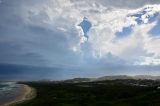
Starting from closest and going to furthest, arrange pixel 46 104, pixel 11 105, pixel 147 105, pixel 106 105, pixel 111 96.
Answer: pixel 147 105, pixel 106 105, pixel 46 104, pixel 11 105, pixel 111 96

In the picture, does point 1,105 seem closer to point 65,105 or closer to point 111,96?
point 65,105

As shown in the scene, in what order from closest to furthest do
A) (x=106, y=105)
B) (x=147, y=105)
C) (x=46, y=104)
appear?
(x=147, y=105), (x=106, y=105), (x=46, y=104)

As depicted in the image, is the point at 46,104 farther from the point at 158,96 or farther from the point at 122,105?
the point at 158,96

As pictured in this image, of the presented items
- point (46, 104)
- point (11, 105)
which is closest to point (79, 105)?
point (46, 104)

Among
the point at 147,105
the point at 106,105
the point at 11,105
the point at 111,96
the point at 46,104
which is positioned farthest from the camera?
the point at 111,96

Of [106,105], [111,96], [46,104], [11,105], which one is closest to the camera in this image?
[106,105]

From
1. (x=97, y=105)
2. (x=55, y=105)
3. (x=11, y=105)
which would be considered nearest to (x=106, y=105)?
(x=97, y=105)

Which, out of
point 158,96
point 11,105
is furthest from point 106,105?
point 11,105

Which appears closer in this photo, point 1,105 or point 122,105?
point 122,105

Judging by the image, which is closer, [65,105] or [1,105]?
[65,105]
